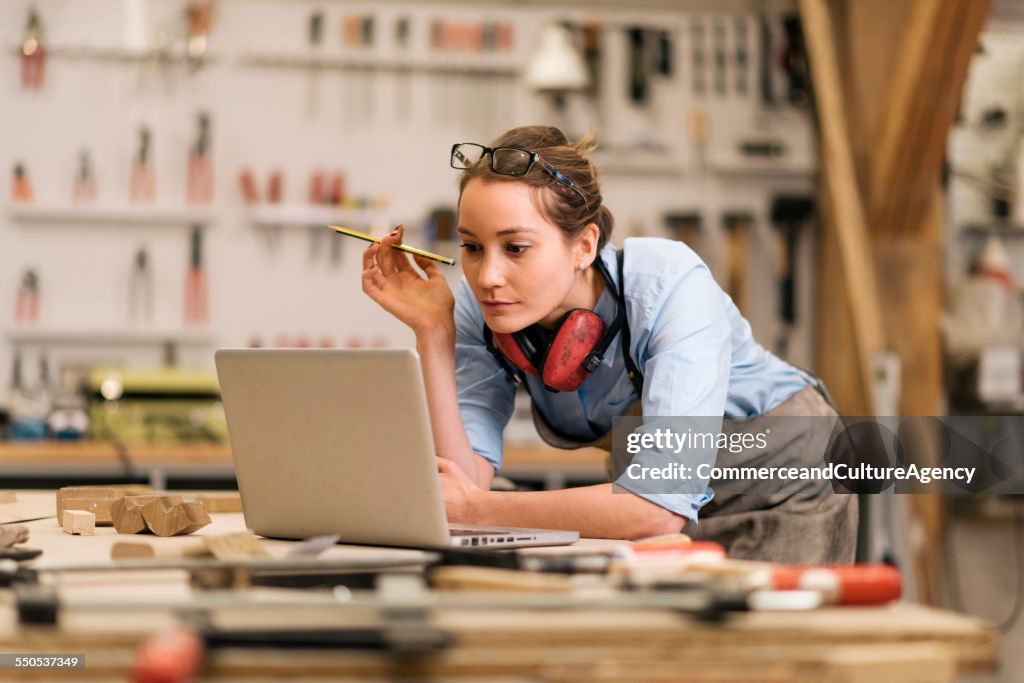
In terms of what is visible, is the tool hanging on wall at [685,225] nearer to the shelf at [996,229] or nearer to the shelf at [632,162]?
the shelf at [632,162]

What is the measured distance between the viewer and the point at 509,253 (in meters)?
1.72

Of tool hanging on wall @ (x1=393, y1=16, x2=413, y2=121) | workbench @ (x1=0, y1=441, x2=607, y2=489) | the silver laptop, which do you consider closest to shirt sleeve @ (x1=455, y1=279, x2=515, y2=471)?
the silver laptop

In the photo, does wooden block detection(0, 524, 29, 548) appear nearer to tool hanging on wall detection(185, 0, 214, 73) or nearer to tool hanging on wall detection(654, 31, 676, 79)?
tool hanging on wall detection(185, 0, 214, 73)

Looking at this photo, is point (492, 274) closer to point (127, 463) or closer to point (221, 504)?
point (221, 504)

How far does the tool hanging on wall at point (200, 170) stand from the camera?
474 cm

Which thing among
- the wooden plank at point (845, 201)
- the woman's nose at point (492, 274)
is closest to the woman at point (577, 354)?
the woman's nose at point (492, 274)

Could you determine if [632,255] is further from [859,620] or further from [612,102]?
→ [612,102]

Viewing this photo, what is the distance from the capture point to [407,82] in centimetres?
490

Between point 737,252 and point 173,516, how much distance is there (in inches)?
150

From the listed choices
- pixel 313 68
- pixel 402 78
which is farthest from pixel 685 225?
pixel 313 68

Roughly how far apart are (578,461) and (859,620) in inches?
126

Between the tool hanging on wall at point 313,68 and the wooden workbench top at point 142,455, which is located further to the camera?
the tool hanging on wall at point 313,68

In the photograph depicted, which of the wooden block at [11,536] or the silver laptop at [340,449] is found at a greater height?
the silver laptop at [340,449]

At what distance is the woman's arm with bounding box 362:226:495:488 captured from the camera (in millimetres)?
1857
